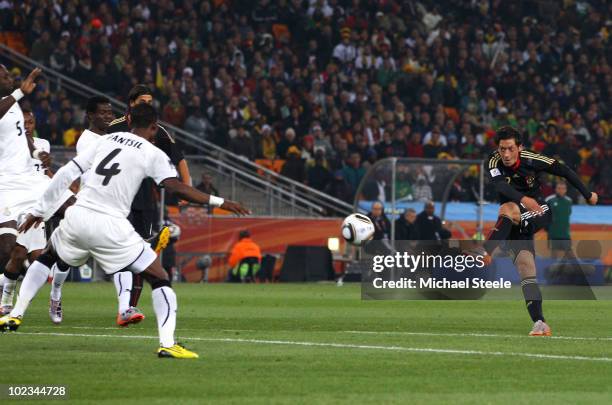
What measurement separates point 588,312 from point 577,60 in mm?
20573

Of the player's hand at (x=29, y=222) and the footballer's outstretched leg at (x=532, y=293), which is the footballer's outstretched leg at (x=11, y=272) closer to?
the player's hand at (x=29, y=222)

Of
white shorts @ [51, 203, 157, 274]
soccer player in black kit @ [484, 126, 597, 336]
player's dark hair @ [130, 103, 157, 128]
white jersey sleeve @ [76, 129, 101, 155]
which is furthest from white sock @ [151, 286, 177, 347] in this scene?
soccer player in black kit @ [484, 126, 597, 336]

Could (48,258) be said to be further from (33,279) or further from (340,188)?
(340,188)

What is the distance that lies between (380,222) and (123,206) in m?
17.2

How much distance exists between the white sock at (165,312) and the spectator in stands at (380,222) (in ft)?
56.6

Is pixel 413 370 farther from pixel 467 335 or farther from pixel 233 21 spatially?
pixel 233 21

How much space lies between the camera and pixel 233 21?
33750mm

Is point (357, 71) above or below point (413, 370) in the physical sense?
above

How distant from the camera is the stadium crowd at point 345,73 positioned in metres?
30.5

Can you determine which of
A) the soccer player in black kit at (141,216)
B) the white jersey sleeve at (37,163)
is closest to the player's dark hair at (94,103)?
the soccer player in black kit at (141,216)

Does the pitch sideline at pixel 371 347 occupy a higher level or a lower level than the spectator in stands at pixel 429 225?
lower

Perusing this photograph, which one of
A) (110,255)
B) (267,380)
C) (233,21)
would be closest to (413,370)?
(267,380)

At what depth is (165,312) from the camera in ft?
32.1

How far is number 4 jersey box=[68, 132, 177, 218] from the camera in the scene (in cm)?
1005
